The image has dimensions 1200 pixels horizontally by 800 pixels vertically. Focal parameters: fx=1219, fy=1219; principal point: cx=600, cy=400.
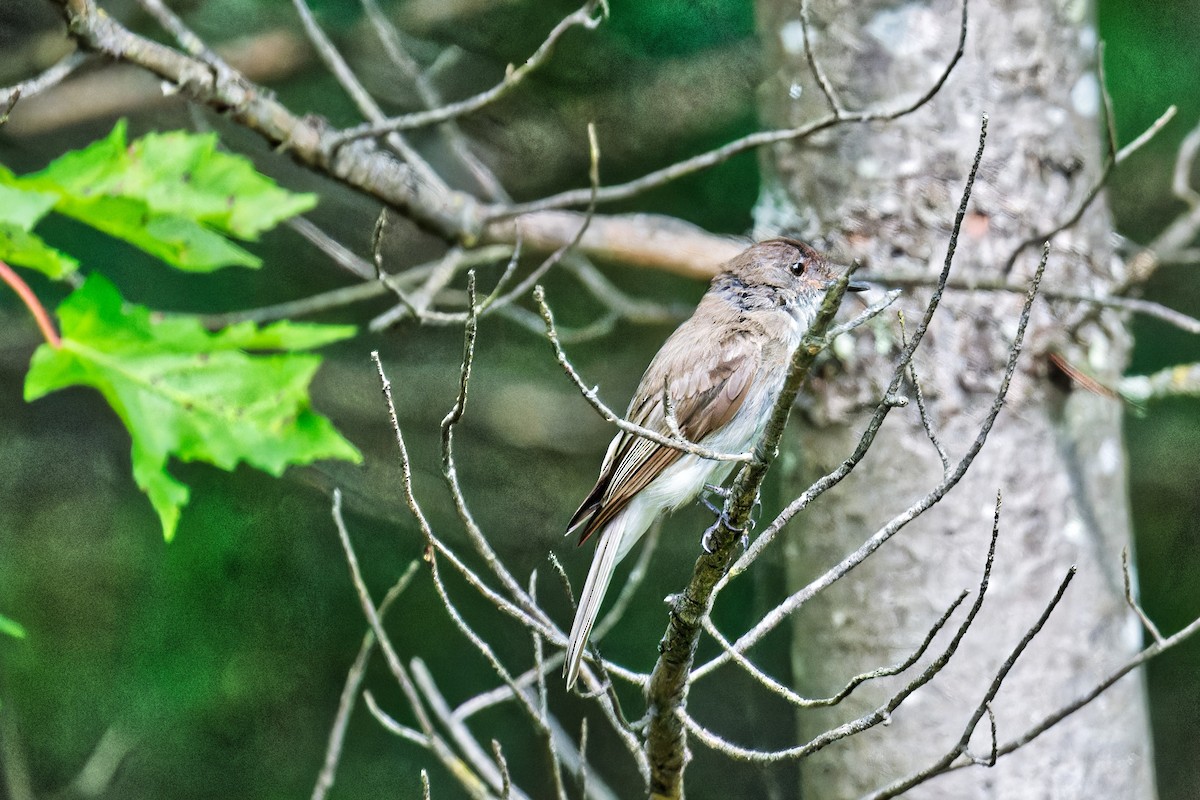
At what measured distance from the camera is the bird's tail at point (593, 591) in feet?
8.31

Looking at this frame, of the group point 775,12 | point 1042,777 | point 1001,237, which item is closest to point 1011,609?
point 1042,777

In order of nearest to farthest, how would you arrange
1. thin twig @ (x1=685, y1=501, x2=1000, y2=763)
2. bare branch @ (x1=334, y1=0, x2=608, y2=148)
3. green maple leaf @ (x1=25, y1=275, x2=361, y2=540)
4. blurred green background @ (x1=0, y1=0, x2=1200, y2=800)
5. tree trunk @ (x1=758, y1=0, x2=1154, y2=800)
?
thin twig @ (x1=685, y1=501, x2=1000, y2=763)
green maple leaf @ (x1=25, y1=275, x2=361, y2=540)
bare branch @ (x1=334, y1=0, x2=608, y2=148)
tree trunk @ (x1=758, y1=0, x2=1154, y2=800)
blurred green background @ (x1=0, y1=0, x2=1200, y2=800)

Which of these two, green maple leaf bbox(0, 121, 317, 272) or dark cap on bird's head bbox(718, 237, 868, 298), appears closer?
green maple leaf bbox(0, 121, 317, 272)

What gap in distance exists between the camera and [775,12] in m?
3.86

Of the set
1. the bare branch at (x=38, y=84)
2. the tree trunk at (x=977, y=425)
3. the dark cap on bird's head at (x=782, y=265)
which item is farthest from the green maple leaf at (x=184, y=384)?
the tree trunk at (x=977, y=425)

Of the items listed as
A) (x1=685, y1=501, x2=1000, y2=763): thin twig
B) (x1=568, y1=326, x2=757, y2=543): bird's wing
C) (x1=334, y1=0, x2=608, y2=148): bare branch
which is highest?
(x1=334, y1=0, x2=608, y2=148): bare branch

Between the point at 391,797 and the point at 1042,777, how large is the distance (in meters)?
3.04

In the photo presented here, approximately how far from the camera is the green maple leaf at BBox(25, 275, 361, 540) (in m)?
2.51

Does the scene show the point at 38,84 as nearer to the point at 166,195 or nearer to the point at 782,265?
the point at 166,195

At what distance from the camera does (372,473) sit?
548 centimetres

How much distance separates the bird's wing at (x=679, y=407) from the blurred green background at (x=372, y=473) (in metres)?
1.79

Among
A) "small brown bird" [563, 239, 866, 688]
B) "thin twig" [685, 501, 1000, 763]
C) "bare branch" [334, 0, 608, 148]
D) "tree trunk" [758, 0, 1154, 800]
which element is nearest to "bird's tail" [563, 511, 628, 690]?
"small brown bird" [563, 239, 866, 688]

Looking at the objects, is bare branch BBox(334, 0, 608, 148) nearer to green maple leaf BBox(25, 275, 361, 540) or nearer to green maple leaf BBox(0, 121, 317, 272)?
green maple leaf BBox(0, 121, 317, 272)

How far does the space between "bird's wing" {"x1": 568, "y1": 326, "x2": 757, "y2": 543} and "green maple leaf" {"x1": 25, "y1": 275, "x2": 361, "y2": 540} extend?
33.7 inches
